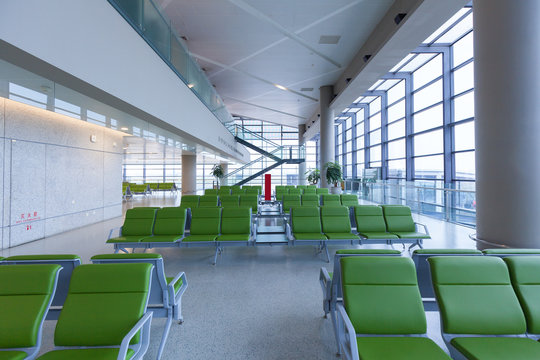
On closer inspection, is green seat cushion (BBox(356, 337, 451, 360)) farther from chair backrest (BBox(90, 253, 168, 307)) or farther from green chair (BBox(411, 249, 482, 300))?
chair backrest (BBox(90, 253, 168, 307))

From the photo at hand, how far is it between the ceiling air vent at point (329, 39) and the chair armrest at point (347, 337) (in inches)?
335

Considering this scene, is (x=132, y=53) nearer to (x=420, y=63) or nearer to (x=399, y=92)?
(x=420, y=63)

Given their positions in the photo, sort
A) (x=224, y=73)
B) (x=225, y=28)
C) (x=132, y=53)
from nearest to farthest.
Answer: (x=132, y=53) < (x=225, y=28) < (x=224, y=73)

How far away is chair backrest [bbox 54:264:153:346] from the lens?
1868mm

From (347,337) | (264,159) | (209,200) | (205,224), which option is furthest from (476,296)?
(264,159)

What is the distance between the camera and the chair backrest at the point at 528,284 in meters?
1.97

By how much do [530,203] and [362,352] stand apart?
2.73m

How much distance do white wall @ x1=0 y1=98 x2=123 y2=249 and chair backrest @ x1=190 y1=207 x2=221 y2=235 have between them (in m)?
4.10

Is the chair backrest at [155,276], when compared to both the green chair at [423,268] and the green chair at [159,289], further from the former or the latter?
the green chair at [423,268]

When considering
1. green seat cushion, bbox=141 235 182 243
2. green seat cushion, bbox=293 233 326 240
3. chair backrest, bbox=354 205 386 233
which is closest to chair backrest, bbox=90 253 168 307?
green seat cushion, bbox=141 235 182 243

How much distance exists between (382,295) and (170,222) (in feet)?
14.1

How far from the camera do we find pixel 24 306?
1916mm

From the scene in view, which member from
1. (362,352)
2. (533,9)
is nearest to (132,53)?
(362,352)

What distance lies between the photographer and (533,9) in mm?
2959
